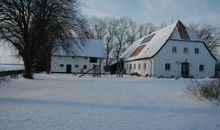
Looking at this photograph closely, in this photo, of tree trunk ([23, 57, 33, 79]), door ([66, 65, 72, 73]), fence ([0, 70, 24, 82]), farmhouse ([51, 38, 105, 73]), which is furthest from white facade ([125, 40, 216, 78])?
fence ([0, 70, 24, 82])

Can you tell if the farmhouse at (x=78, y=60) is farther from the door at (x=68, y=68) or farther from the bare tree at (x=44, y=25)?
the bare tree at (x=44, y=25)

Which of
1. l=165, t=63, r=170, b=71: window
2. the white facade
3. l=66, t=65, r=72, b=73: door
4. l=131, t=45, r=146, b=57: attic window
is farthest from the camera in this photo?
l=66, t=65, r=72, b=73: door

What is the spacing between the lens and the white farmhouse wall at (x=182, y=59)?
141ft

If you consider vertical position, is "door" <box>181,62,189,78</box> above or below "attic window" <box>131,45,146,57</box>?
below

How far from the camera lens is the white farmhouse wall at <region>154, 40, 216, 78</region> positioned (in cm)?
4311

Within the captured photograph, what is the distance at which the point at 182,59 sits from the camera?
44.0 metres

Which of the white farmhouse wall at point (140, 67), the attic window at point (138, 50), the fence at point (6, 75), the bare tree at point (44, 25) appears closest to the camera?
the fence at point (6, 75)

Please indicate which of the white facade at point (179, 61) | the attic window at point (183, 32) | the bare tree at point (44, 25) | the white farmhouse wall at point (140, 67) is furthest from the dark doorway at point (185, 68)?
the bare tree at point (44, 25)

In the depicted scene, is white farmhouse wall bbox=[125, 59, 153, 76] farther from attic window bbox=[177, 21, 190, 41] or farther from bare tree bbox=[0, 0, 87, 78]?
bare tree bbox=[0, 0, 87, 78]

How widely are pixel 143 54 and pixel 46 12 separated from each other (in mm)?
21857

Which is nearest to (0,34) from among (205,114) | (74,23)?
(74,23)

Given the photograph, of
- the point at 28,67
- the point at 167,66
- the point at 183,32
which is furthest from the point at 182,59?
the point at 28,67

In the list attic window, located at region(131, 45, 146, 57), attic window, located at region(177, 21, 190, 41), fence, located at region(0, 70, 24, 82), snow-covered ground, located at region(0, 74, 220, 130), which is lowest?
snow-covered ground, located at region(0, 74, 220, 130)

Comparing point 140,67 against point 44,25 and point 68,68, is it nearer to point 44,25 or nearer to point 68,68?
point 68,68
